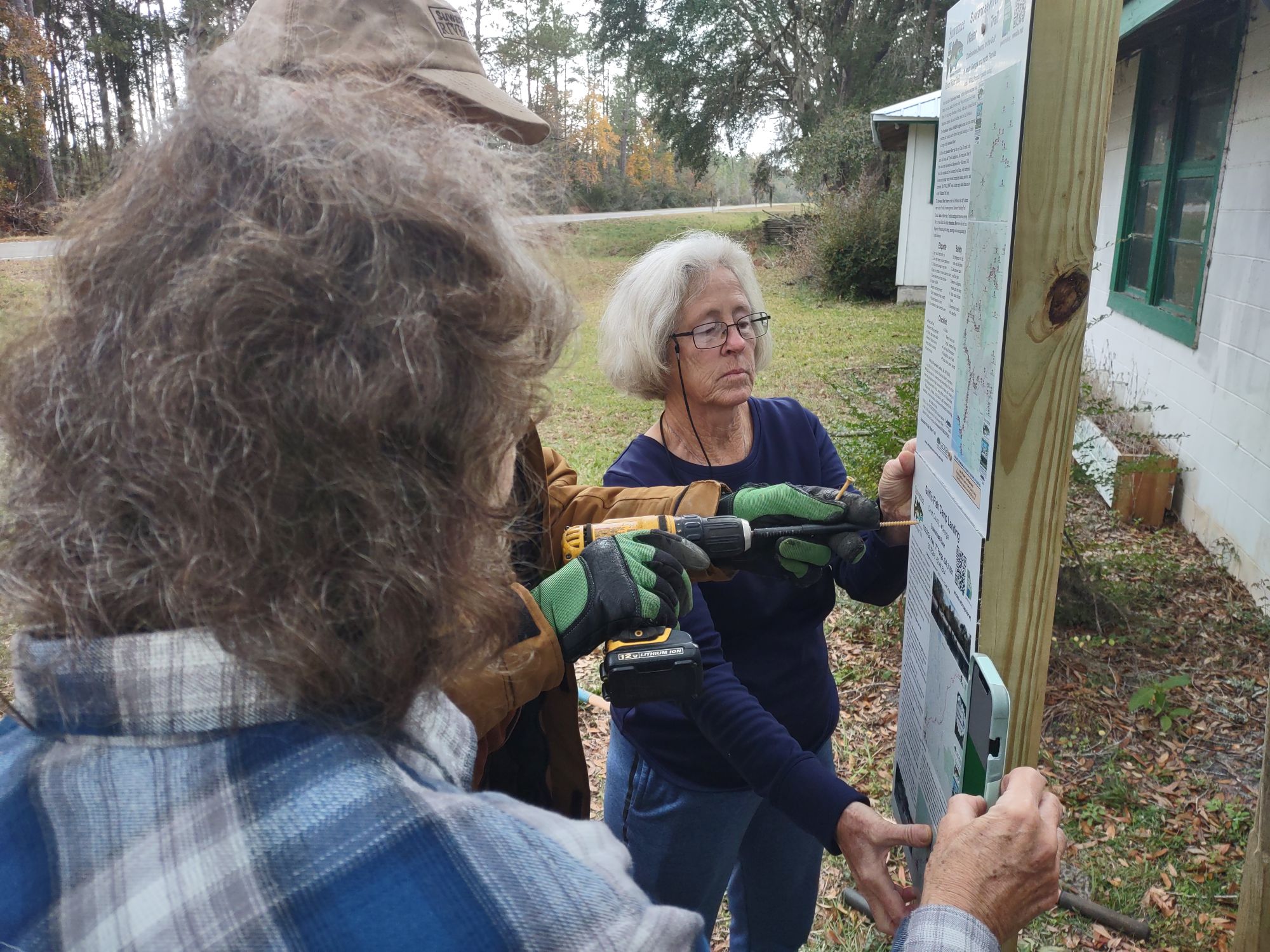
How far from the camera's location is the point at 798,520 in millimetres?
1968

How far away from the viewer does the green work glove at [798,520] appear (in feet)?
6.21

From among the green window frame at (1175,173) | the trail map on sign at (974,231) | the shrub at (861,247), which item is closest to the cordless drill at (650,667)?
the trail map on sign at (974,231)

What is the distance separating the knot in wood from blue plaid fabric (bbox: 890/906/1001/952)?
2.69 feet

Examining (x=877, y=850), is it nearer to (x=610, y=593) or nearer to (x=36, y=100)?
(x=610, y=593)

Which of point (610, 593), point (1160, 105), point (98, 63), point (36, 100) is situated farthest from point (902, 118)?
point (610, 593)

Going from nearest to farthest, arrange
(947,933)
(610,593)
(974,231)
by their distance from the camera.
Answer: (947,933), (974,231), (610,593)

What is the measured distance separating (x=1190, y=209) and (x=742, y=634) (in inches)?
200

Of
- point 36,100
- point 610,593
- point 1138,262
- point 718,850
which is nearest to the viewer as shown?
point 610,593

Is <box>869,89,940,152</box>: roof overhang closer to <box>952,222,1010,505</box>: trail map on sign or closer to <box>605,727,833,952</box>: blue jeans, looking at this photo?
<box>605,727,833,952</box>: blue jeans

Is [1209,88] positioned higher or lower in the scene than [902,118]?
lower

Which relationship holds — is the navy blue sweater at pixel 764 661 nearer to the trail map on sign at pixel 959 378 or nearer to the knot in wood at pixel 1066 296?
the trail map on sign at pixel 959 378

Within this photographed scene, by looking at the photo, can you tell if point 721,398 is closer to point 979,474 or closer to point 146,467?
point 979,474

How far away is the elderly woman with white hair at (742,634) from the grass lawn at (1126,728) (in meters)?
0.32

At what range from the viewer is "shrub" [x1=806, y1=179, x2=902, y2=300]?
15.5m
